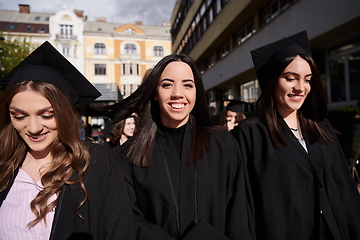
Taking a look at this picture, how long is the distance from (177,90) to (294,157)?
1.06 m

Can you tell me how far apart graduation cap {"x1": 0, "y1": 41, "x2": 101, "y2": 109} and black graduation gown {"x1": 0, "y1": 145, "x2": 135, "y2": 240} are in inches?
19.3

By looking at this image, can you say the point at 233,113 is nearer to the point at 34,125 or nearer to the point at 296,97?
the point at 296,97

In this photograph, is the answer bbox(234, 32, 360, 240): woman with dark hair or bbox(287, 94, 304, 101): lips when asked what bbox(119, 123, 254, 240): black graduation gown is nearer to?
bbox(234, 32, 360, 240): woman with dark hair

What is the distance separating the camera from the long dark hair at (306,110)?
85.8 inches

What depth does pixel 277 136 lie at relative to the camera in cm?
215

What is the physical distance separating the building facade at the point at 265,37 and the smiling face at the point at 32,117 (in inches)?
106

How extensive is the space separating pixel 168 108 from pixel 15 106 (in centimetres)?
96

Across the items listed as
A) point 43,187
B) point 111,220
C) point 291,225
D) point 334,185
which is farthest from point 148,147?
point 334,185

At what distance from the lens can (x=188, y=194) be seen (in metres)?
1.78

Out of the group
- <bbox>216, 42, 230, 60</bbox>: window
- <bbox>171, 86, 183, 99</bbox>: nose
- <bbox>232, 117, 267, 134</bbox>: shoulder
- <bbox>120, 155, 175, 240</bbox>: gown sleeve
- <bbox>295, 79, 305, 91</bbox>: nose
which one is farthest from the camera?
<bbox>216, 42, 230, 60</bbox>: window

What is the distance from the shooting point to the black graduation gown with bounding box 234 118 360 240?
1.95 meters

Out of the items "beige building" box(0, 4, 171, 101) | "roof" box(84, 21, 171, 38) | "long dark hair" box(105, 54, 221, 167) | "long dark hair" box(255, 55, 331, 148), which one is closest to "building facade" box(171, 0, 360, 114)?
"long dark hair" box(255, 55, 331, 148)

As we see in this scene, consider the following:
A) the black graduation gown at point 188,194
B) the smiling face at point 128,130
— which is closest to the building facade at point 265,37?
the smiling face at point 128,130

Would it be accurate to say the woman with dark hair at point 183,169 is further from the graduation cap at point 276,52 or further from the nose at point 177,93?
the graduation cap at point 276,52
